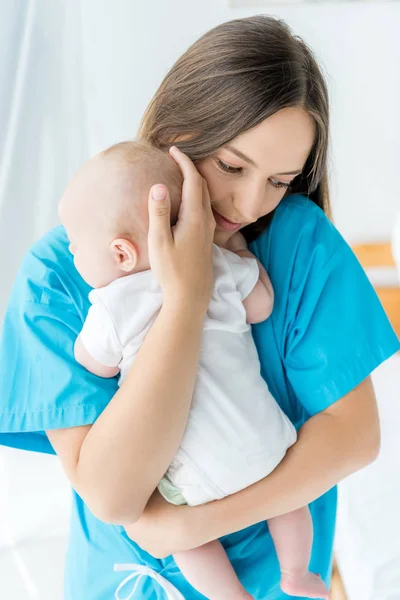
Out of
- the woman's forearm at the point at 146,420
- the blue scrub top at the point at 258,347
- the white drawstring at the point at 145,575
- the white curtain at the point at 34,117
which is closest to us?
the woman's forearm at the point at 146,420

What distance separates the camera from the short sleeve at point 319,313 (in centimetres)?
108

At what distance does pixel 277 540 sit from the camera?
1.07 metres

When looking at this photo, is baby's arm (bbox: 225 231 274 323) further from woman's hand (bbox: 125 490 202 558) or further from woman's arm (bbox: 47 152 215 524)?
woman's hand (bbox: 125 490 202 558)

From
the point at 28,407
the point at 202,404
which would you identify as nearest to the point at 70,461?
the point at 28,407

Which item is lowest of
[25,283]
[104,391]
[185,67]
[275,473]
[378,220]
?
[378,220]

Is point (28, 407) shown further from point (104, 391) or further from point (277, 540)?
point (277, 540)

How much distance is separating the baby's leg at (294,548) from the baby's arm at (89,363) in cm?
37

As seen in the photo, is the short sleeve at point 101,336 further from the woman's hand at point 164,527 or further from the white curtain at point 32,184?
the white curtain at point 32,184

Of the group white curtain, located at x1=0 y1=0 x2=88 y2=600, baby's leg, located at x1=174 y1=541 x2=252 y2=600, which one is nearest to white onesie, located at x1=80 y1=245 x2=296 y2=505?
baby's leg, located at x1=174 y1=541 x2=252 y2=600

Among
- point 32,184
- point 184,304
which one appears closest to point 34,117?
point 32,184

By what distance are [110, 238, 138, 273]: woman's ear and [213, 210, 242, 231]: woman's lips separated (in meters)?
0.19

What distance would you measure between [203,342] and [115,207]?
233 millimetres

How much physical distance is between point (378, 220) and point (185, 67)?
171 centimetres

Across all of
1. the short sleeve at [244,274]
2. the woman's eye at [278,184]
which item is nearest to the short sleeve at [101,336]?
the short sleeve at [244,274]
